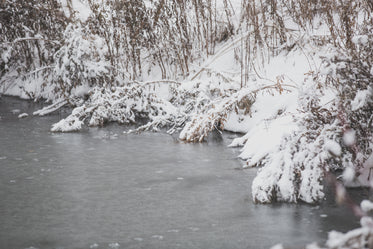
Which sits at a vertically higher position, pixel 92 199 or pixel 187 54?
pixel 187 54

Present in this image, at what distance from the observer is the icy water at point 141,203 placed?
183 inches

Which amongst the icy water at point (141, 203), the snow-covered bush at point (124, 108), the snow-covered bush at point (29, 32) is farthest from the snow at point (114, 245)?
the snow-covered bush at point (29, 32)

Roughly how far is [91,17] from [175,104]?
3676mm

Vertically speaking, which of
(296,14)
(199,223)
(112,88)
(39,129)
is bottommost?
(199,223)

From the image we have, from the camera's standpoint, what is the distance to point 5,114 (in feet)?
40.7

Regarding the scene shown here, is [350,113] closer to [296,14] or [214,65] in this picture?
[296,14]

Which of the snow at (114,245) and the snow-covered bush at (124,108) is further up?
the snow-covered bush at (124,108)

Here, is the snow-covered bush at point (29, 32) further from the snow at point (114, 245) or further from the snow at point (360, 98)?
the snow at point (360, 98)

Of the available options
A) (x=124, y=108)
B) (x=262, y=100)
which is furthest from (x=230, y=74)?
(x=124, y=108)

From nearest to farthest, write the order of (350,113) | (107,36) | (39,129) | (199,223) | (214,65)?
(199,223), (350,113), (39,129), (214,65), (107,36)

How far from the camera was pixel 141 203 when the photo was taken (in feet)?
18.6

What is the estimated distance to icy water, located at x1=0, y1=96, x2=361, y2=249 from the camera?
4.64 meters

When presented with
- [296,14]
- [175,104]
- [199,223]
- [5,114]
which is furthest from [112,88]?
[199,223]

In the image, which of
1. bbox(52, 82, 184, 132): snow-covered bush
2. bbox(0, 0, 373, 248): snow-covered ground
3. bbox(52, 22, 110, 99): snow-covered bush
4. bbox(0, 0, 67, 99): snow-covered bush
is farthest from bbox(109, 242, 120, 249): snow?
bbox(0, 0, 67, 99): snow-covered bush
